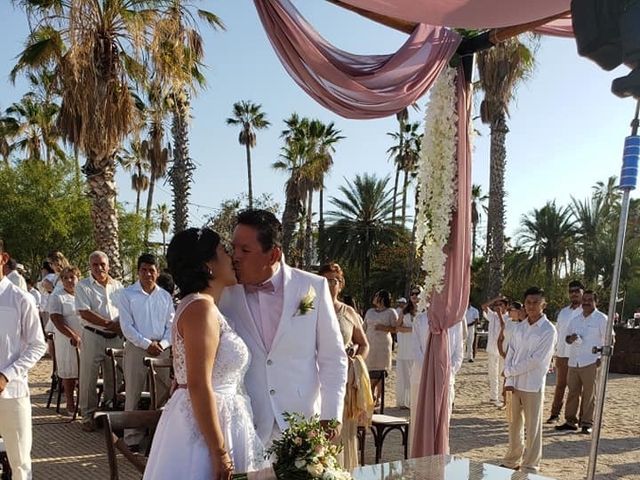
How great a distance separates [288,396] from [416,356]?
422 cm

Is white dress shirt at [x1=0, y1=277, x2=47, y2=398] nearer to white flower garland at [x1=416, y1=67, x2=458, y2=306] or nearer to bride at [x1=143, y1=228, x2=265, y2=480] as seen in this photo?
bride at [x1=143, y1=228, x2=265, y2=480]

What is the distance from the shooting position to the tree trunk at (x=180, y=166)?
19812 mm

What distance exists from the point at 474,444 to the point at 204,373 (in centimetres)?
720

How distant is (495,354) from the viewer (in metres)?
13.2

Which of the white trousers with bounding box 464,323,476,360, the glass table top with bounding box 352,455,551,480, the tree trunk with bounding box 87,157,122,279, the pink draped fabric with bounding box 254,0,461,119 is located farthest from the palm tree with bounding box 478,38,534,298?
the glass table top with bounding box 352,455,551,480

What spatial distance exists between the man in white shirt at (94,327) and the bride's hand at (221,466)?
6.25 m

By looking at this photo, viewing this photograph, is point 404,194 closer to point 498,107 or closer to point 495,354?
point 498,107

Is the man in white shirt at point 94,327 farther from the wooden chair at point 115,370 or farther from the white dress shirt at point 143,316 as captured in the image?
the white dress shirt at point 143,316

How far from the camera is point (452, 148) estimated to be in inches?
248

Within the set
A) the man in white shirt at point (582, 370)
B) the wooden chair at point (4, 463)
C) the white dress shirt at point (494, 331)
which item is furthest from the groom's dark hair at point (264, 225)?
the white dress shirt at point (494, 331)

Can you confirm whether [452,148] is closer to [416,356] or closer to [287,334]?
[416,356]

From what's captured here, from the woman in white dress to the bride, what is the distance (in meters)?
7.07

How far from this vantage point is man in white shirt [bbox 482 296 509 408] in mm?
12836

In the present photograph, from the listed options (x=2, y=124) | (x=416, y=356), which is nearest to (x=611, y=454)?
(x=416, y=356)
